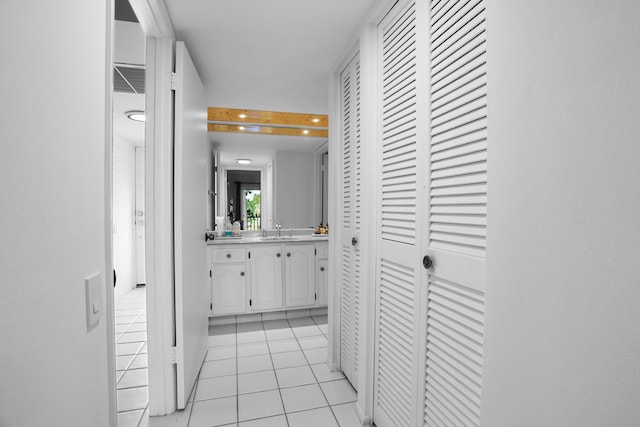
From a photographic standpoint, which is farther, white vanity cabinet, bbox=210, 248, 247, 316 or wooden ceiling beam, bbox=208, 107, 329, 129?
wooden ceiling beam, bbox=208, 107, 329, 129

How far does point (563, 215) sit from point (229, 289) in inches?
124

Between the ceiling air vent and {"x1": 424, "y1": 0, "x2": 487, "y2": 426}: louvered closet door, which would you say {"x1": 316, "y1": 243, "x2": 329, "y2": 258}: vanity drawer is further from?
{"x1": 424, "y1": 0, "x2": 487, "y2": 426}: louvered closet door

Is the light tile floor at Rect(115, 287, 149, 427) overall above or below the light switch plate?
below

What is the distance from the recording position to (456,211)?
1073 millimetres

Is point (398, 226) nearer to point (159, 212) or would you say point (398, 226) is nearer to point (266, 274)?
point (159, 212)

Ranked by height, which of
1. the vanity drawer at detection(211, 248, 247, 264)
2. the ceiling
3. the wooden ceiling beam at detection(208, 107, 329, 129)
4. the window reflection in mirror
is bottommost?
the vanity drawer at detection(211, 248, 247, 264)

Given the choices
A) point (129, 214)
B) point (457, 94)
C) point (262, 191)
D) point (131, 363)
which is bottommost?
point (131, 363)

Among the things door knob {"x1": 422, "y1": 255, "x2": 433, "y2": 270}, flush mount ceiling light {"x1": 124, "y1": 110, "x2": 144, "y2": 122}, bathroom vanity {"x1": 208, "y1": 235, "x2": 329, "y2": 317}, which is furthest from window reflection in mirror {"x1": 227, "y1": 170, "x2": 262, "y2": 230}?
door knob {"x1": 422, "y1": 255, "x2": 433, "y2": 270}

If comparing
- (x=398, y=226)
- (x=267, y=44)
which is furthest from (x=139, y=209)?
(x=398, y=226)

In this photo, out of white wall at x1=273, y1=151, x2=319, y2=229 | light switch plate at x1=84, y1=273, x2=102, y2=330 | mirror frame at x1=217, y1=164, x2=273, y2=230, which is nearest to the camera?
light switch plate at x1=84, y1=273, x2=102, y2=330

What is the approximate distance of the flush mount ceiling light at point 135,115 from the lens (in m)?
3.35

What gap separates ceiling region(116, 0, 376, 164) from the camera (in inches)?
64.1

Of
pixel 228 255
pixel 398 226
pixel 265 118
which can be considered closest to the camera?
pixel 398 226

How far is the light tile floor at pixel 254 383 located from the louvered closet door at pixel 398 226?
0.45m
